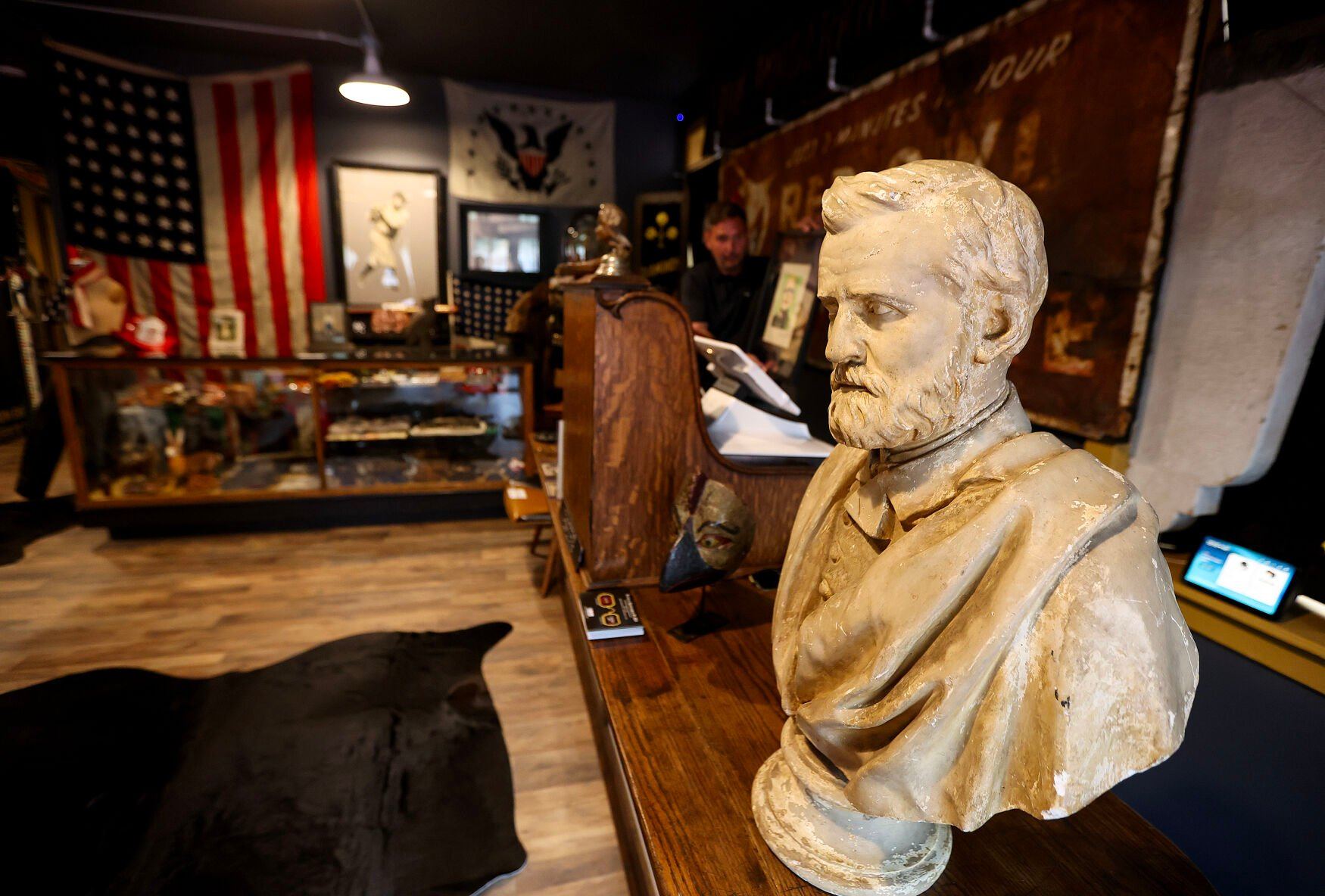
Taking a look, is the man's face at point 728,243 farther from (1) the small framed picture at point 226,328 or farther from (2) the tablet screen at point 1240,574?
(1) the small framed picture at point 226,328

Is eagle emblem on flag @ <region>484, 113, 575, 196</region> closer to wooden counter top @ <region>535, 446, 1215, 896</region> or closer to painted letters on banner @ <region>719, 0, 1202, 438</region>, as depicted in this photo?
painted letters on banner @ <region>719, 0, 1202, 438</region>

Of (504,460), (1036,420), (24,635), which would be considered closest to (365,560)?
(504,460)

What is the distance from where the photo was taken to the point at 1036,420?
6.37 ft

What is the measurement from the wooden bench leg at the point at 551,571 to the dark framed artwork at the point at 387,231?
122 inches

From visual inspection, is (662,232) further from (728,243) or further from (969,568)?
(969,568)

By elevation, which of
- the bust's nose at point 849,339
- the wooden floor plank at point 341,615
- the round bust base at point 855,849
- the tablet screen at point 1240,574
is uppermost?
the bust's nose at point 849,339

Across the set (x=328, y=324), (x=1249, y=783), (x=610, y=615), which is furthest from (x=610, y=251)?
(x=328, y=324)

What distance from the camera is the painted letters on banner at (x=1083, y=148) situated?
1530 millimetres

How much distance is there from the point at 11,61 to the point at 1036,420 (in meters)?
6.72

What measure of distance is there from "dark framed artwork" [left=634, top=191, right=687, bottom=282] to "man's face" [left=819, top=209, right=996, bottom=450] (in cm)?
466

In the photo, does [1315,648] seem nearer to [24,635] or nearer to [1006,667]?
[1006,667]

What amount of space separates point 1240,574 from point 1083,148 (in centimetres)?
116

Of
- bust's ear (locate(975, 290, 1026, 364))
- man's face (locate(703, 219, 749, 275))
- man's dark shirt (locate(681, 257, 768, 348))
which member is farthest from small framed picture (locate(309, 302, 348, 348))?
bust's ear (locate(975, 290, 1026, 364))

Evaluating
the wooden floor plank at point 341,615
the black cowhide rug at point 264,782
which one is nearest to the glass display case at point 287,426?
the wooden floor plank at point 341,615
